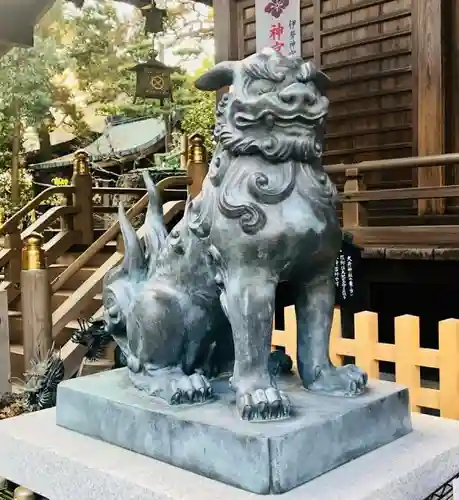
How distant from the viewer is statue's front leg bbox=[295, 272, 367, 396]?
1.53 metres

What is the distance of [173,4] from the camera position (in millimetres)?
16438

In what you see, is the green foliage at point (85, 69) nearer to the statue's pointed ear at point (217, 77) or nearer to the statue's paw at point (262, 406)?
the statue's pointed ear at point (217, 77)

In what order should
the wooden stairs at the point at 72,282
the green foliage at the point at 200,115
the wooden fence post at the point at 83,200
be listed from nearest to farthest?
the wooden stairs at the point at 72,282 < the wooden fence post at the point at 83,200 < the green foliage at the point at 200,115

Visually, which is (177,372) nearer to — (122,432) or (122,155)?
(122,432)

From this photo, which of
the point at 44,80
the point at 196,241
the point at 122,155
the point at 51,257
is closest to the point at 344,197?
the point at 51,257

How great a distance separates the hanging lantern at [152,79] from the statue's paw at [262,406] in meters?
6.97

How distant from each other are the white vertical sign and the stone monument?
5.59 m

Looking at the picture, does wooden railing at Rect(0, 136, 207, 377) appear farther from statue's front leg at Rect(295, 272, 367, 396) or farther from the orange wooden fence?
statue's front leg at Rect(295, 272, 367, 396)

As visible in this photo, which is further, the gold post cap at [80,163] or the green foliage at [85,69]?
the green foliage at [85,69]

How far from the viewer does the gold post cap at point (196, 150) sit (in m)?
6.42

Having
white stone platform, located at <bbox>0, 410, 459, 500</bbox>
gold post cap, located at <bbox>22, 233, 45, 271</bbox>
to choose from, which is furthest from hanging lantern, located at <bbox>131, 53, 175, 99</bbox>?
white stone platform, located at <bbox>0, 410, 459, 500</bbox>

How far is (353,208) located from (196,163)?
1.77 metres

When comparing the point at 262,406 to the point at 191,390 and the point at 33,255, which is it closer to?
the point at 191,390

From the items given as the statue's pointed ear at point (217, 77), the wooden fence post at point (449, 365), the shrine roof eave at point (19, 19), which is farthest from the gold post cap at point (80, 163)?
the statue's pointed ear at point (217, 77)
